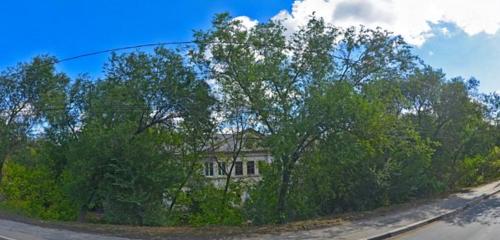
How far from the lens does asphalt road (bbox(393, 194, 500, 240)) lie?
12.5m

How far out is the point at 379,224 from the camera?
46.3 ft

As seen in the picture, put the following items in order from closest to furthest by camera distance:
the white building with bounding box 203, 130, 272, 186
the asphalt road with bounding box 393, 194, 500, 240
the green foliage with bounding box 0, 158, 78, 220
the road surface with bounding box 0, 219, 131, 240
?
the asphalt road with bounding box 393, 194, 500, 240 → the road surface with bounding box 0, 219, 131, 240 → the white building with bounding box 203, 130, 272, 186 → the green foliage with bounding box 0, 158, 78, 220

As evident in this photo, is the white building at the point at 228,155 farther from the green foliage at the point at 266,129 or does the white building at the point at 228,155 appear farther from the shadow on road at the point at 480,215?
the shadow on road at the point at 480,215

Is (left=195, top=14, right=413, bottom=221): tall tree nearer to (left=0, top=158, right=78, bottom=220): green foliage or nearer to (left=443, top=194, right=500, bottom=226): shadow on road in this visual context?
(left=443, top=194, right=500, bottom=226): shadow on road

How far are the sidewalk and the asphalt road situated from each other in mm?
534

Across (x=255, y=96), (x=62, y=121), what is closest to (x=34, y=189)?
(x=62, y=121)

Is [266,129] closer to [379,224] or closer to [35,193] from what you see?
[379,224]

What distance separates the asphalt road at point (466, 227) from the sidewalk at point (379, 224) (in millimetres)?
534

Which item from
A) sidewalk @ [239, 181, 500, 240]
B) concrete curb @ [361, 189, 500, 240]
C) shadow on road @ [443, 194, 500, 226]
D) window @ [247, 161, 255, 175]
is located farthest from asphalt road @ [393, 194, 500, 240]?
window @ [247, 161, 255, 175]

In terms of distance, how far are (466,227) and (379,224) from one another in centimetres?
270

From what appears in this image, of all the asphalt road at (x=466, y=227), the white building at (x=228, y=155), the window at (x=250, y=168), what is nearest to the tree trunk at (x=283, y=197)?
the white building at (x=228, y=155)

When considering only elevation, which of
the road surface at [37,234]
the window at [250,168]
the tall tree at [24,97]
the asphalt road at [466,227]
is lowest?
the asphalt road at [466,227]

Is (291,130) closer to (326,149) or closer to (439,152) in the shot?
(326,149)

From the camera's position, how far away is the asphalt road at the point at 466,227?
12484 mm
